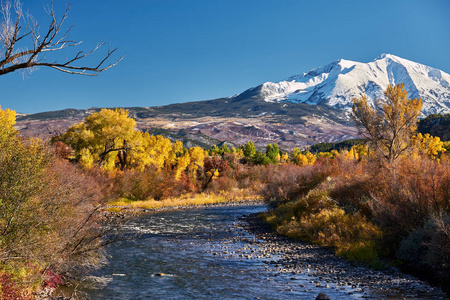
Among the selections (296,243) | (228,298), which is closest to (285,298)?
(228,298)

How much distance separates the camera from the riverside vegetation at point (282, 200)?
380 inches

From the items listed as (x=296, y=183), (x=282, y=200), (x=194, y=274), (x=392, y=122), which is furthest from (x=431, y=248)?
(x=282, y=200)

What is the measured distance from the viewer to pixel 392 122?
3058 cm

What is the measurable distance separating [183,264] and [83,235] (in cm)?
642

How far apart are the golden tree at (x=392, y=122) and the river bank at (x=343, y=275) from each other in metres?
14.4

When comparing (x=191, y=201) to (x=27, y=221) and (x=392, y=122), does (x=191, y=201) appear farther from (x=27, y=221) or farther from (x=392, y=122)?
(x=27, y=221)

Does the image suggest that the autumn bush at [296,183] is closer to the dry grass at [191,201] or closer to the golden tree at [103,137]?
the dry grass at [191,201]

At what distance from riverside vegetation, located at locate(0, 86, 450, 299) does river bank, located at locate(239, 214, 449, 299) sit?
839mm

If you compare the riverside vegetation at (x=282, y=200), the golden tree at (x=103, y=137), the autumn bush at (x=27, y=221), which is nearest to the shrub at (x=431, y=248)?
the riverside vegetation at (x=282, y=200)

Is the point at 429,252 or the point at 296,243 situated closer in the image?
the point at 429,252

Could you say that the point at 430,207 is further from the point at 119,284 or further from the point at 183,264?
the point at 119,284

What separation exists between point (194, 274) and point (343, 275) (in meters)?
6.21

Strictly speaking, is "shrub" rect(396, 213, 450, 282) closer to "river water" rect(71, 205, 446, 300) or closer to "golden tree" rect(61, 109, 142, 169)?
"river water" rect(71, 205, 446, 300)

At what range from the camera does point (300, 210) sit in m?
27.5
